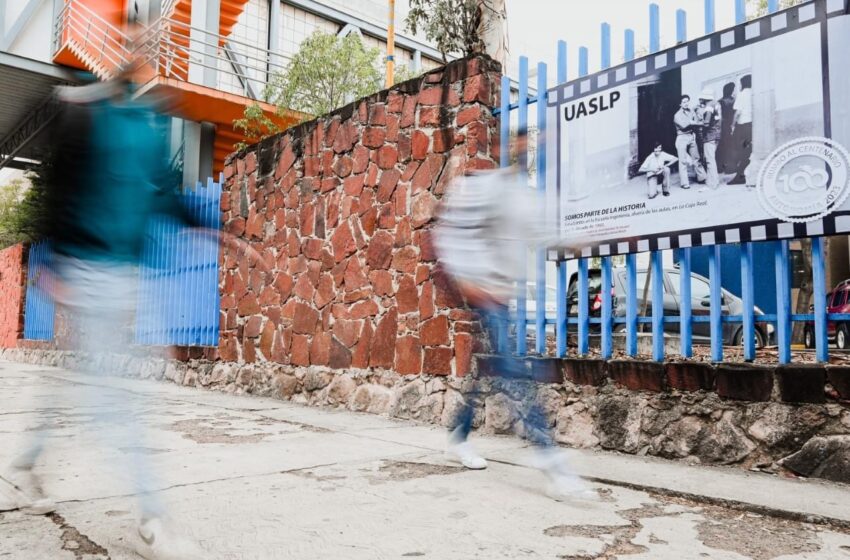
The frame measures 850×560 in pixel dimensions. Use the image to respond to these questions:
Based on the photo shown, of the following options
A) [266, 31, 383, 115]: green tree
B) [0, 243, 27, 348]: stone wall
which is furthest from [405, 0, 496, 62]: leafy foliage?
[0, 243, 27, 348]: stone wall

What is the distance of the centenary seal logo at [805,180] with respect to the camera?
3.59 metres

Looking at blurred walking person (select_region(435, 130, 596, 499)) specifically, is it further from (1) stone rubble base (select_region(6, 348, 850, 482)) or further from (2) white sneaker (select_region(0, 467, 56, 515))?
(2) white sneaker (select_region(0, 467, 56, 515))

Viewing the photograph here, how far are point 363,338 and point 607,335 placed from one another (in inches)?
101

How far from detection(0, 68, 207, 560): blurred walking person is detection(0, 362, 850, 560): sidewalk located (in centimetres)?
16

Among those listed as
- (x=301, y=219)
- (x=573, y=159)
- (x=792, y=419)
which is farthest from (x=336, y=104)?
(x=792, y=419)

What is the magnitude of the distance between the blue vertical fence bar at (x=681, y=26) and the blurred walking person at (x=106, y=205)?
3.29 m

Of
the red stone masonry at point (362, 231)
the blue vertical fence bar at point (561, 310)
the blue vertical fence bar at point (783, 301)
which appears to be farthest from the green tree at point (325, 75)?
the blue vertical fence bar at point (783, 301)

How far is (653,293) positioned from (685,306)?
255mm

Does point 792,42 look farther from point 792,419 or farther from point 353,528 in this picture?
point 353,528

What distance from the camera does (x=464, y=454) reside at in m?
3.87

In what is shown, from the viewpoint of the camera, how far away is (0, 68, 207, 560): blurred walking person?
8.54 feet

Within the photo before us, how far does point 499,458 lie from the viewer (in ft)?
13.8

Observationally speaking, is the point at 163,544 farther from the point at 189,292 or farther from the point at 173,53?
the point at 173,53

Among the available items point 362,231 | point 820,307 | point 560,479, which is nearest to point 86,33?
point 362,231
